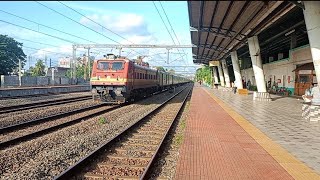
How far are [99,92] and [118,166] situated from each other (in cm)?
1341

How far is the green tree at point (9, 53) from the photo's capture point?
183 ft

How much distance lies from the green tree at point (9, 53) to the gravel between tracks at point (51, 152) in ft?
161

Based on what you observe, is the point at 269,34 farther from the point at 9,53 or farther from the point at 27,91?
the point at 9,53

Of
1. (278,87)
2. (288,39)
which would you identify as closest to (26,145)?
(288,39)

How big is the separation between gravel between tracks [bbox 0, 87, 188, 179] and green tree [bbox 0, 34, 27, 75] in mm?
49079

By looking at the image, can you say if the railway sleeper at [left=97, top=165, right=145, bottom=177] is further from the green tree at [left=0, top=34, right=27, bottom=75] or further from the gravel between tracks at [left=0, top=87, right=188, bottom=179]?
the green tree at [left=0, top=34, right=27, bottom=75]

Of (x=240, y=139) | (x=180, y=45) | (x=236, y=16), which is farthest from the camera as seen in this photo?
(x=180, y=45)

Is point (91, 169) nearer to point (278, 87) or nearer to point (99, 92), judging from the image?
point (99, 92)

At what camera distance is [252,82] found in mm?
50125

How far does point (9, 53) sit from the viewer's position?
204 ft

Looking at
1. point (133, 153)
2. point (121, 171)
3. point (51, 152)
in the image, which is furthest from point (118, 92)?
point (121, 171)

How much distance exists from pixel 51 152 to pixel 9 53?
60.1 m

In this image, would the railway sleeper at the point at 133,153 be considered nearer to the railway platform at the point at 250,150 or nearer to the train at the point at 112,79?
the railway platform at the point at 250,150

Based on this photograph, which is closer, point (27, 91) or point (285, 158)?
point (285, 158)
